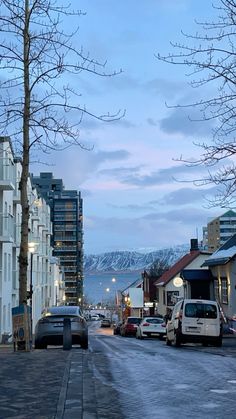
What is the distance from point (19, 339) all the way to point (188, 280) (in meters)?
26.7

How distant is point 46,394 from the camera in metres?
8.65

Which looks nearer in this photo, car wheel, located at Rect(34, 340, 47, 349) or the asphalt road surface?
the asphalt road surface

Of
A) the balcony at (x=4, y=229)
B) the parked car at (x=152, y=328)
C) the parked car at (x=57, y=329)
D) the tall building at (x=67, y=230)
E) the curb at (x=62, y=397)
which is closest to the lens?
the curb at (x=62, y=397)

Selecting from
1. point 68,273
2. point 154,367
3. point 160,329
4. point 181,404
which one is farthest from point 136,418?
point 68,273

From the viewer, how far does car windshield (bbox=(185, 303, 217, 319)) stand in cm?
2202

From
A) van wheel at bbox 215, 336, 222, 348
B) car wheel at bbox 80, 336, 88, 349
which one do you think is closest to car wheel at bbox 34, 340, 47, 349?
car wheel at bbox 80, 336, 88, 349

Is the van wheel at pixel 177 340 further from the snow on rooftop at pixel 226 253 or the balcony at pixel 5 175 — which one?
the balcony at pixel 5 175

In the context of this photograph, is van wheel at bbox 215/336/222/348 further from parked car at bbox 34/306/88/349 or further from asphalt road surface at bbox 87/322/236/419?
asphalt road surface at bbox 87/322/236/419

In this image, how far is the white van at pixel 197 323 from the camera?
21859 millimetres

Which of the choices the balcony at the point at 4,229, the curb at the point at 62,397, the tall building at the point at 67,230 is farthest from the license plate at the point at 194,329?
the tall building at the point at 67,230

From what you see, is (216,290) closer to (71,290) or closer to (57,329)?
(57,329)

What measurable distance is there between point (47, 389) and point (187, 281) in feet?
114

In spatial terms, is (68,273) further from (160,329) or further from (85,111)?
(85,111)

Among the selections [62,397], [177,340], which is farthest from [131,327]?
[62,397]
